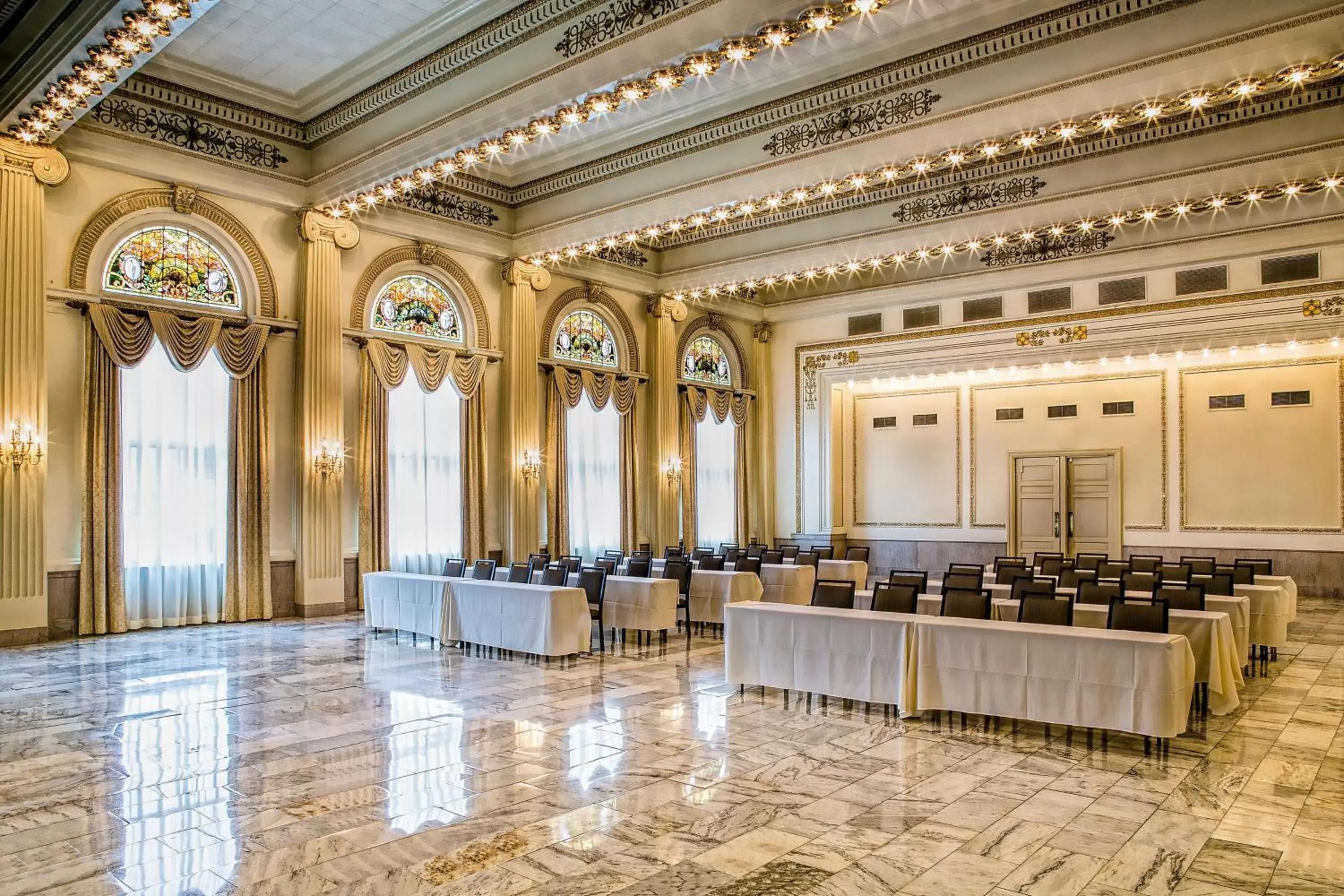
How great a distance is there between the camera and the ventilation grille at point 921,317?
50.2 feet

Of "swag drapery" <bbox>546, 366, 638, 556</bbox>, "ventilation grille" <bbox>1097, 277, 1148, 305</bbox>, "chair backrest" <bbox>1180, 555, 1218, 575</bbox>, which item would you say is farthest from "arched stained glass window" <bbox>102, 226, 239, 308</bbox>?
"ventilation grille" <bbox>1097, 277, 1148, 305</bbox>

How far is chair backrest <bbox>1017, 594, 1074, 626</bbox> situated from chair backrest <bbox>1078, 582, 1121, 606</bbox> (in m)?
0.78

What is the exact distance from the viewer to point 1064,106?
791 cm

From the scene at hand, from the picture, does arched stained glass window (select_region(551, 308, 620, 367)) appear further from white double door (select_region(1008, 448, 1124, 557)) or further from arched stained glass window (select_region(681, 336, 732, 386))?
white double door (select_region(1008, 448, 1124, 557))

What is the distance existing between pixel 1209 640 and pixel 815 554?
5124 mm

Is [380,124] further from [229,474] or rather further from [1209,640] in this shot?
[1209,640]

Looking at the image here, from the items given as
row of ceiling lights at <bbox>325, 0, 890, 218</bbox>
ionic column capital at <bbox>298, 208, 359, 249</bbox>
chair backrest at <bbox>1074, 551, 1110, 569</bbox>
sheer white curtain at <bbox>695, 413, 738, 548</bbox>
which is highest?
row of ceiling lights at <bbox>325, 0, 890, 218</bbox>

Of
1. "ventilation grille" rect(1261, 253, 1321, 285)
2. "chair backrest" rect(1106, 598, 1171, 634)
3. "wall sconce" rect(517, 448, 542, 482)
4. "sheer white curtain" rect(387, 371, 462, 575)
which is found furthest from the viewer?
"wall sconce" rect(517, 448, 542, 482)

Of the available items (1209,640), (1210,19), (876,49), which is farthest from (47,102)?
(1209,640)

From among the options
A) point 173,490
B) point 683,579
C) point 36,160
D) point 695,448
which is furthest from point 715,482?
point 36,160

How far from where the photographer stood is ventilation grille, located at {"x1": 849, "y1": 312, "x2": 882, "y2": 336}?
16.0 meters

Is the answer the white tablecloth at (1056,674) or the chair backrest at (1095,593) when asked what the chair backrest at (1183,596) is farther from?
the white tablecloth at (1056,674)

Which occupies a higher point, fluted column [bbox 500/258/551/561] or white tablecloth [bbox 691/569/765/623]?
fluted column [bbox 500/258/551/561]

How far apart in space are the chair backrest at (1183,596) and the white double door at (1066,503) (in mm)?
7530
